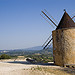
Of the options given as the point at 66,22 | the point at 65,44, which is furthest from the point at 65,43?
the point at 66,22

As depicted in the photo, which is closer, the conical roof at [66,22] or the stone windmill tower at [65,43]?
the stone windmill tower at [65,43]

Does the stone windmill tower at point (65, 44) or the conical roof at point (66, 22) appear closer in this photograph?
the stone windmill tower at point (65, 44)

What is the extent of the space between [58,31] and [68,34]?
1.16 metres

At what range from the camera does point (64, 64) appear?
14398mm

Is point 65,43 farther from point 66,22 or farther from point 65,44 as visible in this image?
point 66,22

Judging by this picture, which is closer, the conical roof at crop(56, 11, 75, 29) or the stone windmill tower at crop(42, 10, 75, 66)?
the stone windmill tower at crop(42, 10, 75, 66)

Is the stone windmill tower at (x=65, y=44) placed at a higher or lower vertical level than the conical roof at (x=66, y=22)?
lower

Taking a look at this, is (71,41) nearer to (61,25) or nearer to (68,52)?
(68,52)

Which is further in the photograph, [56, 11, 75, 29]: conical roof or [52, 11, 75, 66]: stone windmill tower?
[56, 11, 75, 29]: conical roof

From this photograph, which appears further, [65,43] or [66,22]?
[66,22]

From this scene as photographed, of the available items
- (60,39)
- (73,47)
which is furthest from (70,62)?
(60,39)

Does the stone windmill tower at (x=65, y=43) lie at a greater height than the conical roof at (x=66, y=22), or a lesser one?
lesser

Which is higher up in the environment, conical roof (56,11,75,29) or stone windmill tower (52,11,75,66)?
conical roof (56,11,75,29)

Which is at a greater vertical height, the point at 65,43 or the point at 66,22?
the point at 66,22
